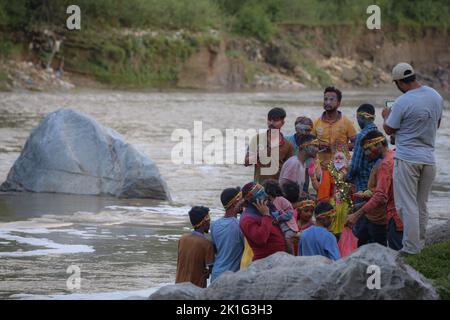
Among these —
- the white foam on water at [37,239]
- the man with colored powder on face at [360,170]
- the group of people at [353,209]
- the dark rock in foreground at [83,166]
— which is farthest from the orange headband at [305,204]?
the dark rock in foreground at [83,166]

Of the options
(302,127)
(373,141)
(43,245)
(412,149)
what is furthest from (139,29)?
(412,149)

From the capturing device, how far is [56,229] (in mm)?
13094

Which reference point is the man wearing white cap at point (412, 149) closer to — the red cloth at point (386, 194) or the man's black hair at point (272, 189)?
the red cloth at point (386, 194)

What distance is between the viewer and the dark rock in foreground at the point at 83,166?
16.2 meters

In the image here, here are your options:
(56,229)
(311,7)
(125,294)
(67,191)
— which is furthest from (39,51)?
(125,294)

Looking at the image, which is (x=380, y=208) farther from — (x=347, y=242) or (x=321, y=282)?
(x=321, y=282)

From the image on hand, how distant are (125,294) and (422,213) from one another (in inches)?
103

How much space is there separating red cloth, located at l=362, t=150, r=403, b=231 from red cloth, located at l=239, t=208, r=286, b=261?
38.9 inches

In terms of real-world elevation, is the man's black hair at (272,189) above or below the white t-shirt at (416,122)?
below

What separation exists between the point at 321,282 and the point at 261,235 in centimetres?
128

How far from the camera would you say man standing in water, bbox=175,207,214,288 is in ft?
29.2

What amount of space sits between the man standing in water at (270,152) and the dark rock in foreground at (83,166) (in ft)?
16.9

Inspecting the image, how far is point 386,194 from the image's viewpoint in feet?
30.9
